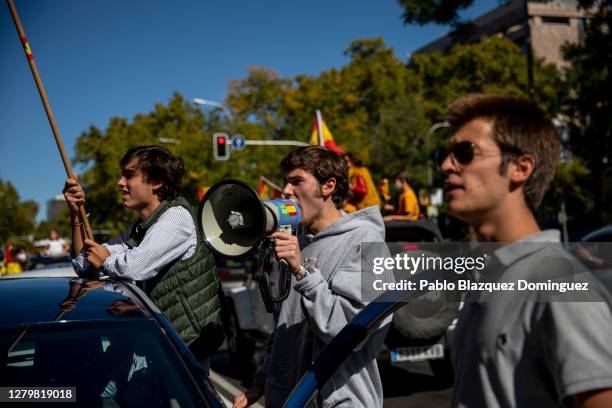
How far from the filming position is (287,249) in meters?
2.47

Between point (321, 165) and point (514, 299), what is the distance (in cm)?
156

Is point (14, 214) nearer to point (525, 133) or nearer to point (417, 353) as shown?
point (417, 353)

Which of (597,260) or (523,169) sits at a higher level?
(523,169)

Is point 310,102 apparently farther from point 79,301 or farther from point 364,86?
point 79,301

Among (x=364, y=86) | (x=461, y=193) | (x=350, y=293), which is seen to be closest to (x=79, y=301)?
(x=350, y=293)

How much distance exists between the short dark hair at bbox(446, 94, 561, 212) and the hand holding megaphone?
946mm

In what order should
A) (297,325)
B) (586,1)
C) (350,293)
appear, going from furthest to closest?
(586,1) < (297,325) < (350,293)

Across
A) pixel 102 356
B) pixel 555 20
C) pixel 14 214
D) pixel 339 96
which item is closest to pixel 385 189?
pixel 102 356

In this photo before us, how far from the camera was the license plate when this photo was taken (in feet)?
21.9

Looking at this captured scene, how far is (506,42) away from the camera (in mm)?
44188

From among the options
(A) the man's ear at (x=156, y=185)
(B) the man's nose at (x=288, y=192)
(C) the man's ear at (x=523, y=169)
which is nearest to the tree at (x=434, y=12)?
(A) the man's ear at (x=156, y=185)

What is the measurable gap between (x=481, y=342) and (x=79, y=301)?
190cm

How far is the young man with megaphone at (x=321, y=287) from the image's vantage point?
2.44m

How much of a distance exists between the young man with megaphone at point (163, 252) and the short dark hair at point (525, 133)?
1.94 meters
